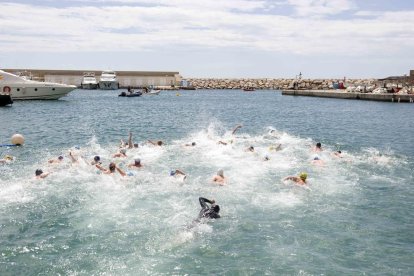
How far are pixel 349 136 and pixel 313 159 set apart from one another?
1494 cm

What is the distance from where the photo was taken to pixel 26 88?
70.5 metres

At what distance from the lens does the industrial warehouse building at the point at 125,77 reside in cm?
15112

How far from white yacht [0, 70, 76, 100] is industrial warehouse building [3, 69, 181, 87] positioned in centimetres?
7670

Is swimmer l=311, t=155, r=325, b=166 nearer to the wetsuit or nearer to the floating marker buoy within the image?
the wetsuit

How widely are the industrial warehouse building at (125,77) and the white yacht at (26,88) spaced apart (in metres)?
76.7

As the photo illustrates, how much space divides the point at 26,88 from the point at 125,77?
300 feet

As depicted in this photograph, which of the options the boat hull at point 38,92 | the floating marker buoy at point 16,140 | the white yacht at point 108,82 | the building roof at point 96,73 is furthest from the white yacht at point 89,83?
the floating marker buoy at point 16,140

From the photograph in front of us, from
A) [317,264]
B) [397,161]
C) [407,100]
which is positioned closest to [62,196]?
[317,264]

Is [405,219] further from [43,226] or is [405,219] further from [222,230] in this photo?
[43,226]

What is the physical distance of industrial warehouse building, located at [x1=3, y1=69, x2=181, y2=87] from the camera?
151 m

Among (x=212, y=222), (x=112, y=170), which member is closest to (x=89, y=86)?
(x=112, y=170)

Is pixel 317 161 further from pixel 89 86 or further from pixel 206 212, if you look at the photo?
pixel 89 86

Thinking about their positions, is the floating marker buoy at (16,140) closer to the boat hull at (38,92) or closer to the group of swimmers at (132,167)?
the group of swimmers at (132,167)

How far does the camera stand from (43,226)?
47.6 ft
